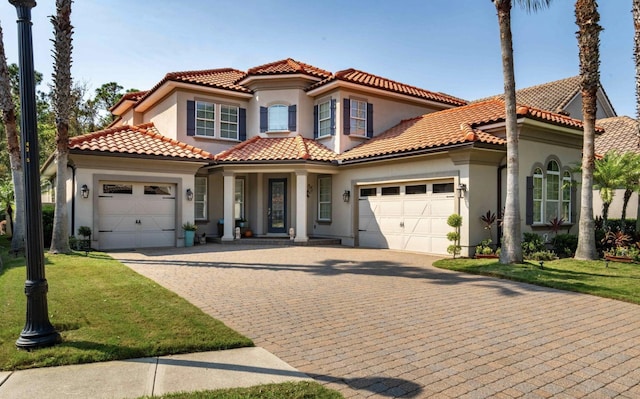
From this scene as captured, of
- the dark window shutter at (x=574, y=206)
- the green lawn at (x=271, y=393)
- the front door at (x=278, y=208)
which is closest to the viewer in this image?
the green lawn at (x=271, y=393)

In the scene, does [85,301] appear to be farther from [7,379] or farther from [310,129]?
[310,129]

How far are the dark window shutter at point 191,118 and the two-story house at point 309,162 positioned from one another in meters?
0.04

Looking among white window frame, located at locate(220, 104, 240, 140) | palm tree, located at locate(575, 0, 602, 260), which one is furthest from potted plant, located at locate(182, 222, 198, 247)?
palm tree, located at locate(575, 0, 602, 260)

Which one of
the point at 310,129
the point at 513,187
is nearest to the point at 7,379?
the point at 513,187

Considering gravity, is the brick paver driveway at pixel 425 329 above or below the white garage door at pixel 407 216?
below

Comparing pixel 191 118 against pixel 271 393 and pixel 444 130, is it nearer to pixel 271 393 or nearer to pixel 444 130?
pixel 444 130

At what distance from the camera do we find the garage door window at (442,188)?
14001 mm

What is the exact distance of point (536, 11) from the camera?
11.9 meters

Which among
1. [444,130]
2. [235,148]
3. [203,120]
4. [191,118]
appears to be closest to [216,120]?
[203,120]

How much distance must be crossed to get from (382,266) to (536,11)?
8.31 metres

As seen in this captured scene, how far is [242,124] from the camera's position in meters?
20.3

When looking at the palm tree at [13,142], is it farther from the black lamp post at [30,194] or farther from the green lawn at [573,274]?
the green lawn at [573,274]

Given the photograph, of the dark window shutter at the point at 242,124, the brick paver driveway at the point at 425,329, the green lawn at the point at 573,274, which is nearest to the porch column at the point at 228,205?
the dark window shutter at the point at 242,124

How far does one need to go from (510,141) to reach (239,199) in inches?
489
